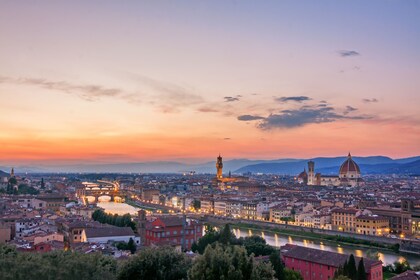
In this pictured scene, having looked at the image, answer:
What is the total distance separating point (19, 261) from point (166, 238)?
9899mm

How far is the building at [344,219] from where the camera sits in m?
22.6

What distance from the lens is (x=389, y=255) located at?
17.0 meters

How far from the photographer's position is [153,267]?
279 inches

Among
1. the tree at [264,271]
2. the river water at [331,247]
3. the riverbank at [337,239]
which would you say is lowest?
the river water at [331,247]

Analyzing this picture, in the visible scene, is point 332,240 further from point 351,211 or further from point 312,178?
point 312,178

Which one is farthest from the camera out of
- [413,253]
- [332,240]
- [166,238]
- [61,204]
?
[61,204]

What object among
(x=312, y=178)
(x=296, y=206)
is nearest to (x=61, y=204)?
(x=296, y=206)

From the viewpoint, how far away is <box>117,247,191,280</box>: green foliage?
7.02 meters

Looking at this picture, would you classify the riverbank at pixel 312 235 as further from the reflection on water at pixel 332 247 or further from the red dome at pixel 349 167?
the red dome at pixel 349 167

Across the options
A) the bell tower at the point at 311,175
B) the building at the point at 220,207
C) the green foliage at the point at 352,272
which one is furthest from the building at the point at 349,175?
the green foliage at the point at 352,272

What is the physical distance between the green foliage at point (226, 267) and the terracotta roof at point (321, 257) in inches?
227

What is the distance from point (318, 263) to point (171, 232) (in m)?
6.14

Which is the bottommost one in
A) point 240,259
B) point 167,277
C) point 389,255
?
point 389,255

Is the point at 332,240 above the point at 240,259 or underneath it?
underneath
